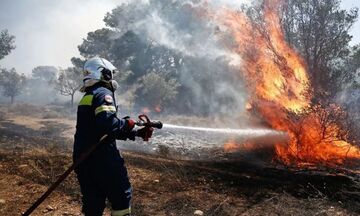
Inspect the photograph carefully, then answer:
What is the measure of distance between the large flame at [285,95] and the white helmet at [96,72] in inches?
307

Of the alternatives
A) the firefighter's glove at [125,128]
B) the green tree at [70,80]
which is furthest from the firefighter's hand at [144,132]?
the green tree at [70,80]

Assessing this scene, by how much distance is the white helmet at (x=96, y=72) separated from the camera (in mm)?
4340

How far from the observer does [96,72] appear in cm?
436

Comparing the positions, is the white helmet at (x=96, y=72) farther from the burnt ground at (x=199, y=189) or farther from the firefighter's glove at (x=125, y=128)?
the burnt ground at (x=199, y=189)

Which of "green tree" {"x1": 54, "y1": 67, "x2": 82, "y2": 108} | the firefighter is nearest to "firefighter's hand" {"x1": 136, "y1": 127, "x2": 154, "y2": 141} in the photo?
the firefighter

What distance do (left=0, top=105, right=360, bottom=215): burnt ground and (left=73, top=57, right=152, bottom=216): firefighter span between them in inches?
73.3

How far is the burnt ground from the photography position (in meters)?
5.93

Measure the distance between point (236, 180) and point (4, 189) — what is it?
477 cm

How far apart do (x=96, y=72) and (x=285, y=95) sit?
10237 millimetres

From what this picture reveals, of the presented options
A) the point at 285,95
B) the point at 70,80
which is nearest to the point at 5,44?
the point at 70,80

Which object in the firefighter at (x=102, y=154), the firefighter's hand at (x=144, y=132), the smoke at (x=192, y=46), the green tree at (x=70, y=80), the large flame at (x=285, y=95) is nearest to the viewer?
the firefighter at (x=102, y=154)

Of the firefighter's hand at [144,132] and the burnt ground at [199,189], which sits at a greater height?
the firefighter's hand at [144,132]

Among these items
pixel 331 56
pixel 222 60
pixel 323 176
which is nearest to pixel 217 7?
pixel 331 56

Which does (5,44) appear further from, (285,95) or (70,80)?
(285,95)
